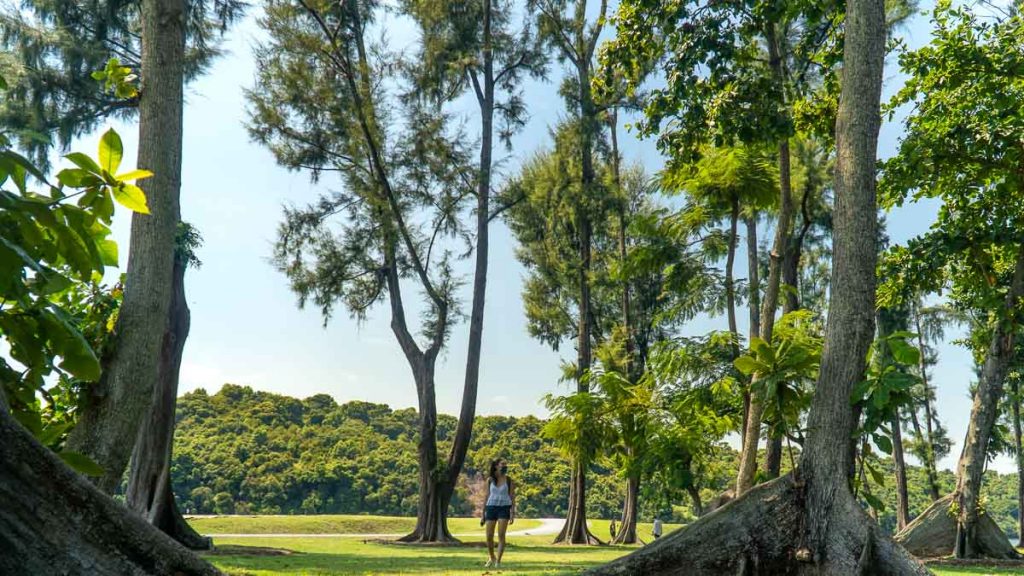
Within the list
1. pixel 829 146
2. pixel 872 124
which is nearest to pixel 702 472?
pixel 829 146

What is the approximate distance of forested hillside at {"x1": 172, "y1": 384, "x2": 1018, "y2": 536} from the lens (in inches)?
1479

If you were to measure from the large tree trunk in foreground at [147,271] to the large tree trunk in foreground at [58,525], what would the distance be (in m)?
2.04

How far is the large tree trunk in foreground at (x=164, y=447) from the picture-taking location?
1220 cm

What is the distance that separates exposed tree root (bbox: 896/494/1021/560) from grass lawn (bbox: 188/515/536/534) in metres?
16.7

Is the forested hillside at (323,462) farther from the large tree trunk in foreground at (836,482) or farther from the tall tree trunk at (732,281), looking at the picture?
the large tree trunk in foreground at (836,482)

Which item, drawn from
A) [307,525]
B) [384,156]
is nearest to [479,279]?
[384,156]

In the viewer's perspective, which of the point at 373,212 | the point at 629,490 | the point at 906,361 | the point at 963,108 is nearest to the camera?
the point at 906,361

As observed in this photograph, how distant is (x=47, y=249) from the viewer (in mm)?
→ 2021

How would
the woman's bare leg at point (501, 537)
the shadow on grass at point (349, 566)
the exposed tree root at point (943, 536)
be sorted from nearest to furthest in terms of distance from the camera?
the shadow on grass at point (349, 566) → the woman's bare leg at point (501, 537) → the exposed tree root at point (943, 536)

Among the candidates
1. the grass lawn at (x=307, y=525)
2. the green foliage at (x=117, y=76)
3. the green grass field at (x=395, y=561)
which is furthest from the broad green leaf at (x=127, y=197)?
the grass lawn at (x=307, y=525)

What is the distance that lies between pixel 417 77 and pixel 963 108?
14.8 metres

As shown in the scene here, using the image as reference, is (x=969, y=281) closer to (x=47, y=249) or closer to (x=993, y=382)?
(x=993, y=382)

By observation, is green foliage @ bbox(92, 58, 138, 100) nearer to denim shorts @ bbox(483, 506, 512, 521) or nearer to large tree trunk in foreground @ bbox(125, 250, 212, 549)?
denim shorts @ bbox(483, 506, 512, 521)

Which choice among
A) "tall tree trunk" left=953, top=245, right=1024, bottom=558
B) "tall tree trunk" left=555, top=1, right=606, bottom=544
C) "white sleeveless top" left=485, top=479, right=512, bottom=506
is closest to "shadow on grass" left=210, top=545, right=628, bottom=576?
"white sleeveless top" left=485, top=479, right=512, bottom=506
